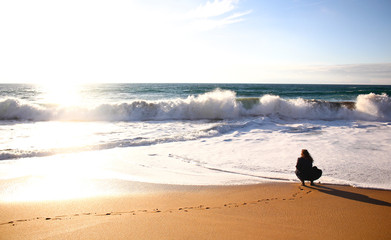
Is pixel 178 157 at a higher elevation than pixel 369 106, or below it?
below

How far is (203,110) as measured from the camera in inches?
669

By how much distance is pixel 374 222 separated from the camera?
322 centimetres

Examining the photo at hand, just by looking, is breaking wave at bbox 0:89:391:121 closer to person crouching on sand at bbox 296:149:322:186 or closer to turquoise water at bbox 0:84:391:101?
person crouching on sand at bbox 296:149:322:186

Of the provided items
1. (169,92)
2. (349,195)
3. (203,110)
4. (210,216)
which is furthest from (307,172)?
(169,92)

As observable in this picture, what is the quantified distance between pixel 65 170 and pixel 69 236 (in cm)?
313

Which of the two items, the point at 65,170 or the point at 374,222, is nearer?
the point at 374,222

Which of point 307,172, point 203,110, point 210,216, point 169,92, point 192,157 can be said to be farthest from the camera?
point 169,92

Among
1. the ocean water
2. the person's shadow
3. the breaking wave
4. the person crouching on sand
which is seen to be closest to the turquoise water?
the breaking wave

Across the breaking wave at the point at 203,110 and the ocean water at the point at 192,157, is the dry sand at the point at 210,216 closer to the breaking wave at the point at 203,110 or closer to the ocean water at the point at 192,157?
the ocean water at the point at 192,157

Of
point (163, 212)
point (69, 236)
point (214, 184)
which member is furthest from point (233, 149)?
point (69, 236)

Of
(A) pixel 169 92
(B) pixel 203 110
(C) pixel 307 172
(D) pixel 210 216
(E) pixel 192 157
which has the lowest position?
(E) pixel 192 157

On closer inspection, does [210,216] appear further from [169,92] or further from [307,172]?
[169,92]

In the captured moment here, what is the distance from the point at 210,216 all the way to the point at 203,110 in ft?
45.2

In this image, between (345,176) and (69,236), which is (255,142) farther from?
(69,236)
